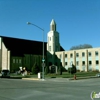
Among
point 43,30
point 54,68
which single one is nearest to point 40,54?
point 54,68

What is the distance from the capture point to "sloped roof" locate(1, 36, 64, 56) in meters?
84.2

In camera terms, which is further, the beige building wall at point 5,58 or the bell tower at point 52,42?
the bell tower at point 52,42

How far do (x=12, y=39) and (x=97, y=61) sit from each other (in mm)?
34766

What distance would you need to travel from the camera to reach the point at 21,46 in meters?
88.7

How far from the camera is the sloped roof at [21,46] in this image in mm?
84188

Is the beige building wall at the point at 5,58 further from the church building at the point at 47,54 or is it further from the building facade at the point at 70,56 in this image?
the building facade at the point at 70,56

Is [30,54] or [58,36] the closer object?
[30,54]

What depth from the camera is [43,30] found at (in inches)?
1473

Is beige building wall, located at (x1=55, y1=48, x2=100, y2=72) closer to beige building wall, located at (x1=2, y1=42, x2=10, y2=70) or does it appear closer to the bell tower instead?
the bell tower

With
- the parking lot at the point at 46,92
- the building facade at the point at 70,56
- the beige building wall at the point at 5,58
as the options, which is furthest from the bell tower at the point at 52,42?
the parking lot at the point at 46,92

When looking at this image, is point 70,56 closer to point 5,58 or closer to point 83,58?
point 83,58

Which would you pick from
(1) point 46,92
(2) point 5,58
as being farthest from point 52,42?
(1) point 46,92

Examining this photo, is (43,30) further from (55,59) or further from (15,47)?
(55,59)

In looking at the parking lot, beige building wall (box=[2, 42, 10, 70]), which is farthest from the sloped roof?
the parking lot
